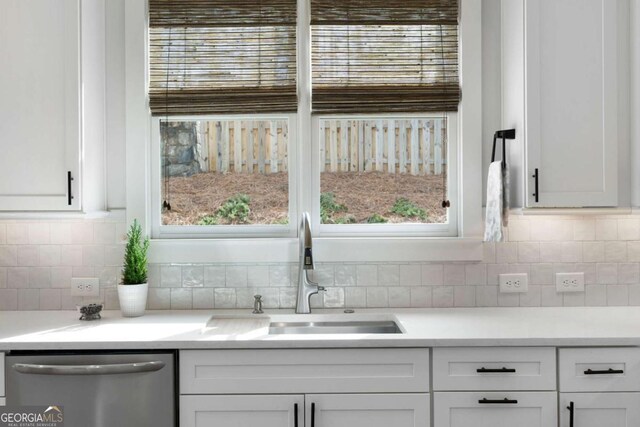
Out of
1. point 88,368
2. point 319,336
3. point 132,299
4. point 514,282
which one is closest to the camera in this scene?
point 88,368

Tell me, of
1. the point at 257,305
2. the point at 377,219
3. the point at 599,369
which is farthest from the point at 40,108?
the point at 599,369

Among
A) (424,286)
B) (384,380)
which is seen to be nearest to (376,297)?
(424,286)

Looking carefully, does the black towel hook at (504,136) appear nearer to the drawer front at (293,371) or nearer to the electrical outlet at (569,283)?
the electrical outlet at (569,283)

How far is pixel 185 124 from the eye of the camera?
278 cm

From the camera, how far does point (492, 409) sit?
6.84 ft

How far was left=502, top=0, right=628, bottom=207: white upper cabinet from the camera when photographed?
2.37m

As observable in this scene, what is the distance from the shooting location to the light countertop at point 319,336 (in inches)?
81.0

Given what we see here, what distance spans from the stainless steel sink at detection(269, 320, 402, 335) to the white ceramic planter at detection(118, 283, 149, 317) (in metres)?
0.59

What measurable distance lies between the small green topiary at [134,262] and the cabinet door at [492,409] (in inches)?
54.5

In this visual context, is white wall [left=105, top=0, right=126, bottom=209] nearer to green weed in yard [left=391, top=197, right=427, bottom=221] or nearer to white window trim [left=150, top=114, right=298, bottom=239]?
white window trim [left=150, top=114, right=298, bottom=239]

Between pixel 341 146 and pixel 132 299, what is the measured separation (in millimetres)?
1223

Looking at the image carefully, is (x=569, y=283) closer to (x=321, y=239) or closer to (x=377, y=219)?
(x=377, y=219)

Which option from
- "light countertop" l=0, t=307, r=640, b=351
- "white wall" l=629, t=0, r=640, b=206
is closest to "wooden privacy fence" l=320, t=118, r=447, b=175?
"light countertop" l=0, t=307, r=640, b=351

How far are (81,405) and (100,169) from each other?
3.59 feet
